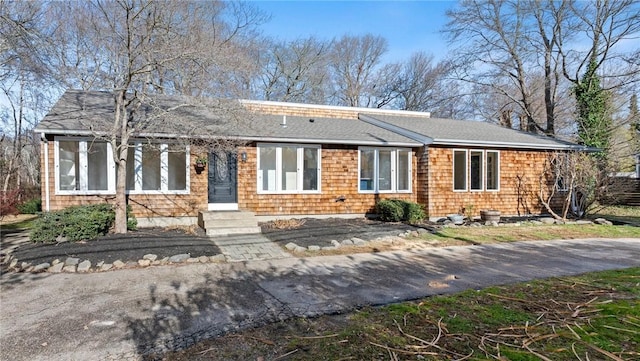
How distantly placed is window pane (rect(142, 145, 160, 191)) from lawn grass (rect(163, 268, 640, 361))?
747 cm

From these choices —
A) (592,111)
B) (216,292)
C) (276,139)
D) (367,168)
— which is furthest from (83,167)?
(592,111)

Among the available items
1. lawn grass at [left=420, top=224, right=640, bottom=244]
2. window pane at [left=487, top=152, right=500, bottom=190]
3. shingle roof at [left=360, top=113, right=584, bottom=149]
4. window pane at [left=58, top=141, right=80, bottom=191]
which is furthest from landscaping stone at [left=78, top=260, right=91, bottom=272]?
window pane at [left=487, top=152, right=500, bottom=190]

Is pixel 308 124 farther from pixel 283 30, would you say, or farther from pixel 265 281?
pixel 283 30

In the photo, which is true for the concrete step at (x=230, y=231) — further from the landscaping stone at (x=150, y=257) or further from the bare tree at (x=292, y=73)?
the bare tree at (x=292, y=73)

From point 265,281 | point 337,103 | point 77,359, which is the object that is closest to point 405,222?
point 265,281

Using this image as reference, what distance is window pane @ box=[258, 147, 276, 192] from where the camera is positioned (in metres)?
10.8

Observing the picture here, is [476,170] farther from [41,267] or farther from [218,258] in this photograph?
[41,267]

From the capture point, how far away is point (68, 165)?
30.0ft

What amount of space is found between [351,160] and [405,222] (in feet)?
8.38

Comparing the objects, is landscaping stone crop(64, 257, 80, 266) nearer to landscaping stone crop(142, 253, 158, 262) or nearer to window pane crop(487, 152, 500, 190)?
landscaping stone crop(142, 253, 158, 262)

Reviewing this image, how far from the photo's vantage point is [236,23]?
23.0 metres

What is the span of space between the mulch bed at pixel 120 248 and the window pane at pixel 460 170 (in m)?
8.18

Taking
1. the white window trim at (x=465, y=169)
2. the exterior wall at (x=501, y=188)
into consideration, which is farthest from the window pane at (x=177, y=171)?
the white window trim at (x=465, y=169)

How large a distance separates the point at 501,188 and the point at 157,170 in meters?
11.1
